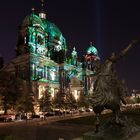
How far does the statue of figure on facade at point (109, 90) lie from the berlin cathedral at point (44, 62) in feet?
211

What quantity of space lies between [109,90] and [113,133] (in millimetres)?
2339

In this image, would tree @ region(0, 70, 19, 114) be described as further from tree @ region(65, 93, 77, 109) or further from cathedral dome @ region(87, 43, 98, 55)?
cathedral dome @ region(87, 43, 98, 55)

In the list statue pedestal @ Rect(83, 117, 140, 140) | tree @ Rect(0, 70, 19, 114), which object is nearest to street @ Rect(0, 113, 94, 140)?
statue pedestal @ Rect(83, 117, 140, 140)

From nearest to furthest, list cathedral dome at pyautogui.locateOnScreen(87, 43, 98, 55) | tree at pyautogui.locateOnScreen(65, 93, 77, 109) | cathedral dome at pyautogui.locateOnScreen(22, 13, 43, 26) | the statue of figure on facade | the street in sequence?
the statue of figure on facade → the street → tree at pyautogui.locateOnScreen(65, 93, 77, 109) → cathedral dome at pyautogui.locateOnScreen(22, 13, 43, 26) → cathedral dome at pyautogui.locateOnScreen(87, 43, 98, 55)

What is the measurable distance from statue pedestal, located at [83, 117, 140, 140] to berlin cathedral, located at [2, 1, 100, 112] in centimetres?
6436

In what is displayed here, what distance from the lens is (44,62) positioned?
96.7m

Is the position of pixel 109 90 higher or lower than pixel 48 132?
higher

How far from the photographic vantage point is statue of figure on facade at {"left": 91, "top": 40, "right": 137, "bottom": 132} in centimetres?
1509

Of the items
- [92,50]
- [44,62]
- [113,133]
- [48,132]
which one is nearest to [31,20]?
[44,62]

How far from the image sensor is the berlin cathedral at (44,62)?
9050 centimetres

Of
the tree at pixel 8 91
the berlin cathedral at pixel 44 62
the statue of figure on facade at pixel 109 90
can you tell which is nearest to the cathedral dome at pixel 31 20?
the berlin cathedral at pixel 44 62

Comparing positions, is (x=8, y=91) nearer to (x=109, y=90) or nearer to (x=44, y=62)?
(x=44, y=62)

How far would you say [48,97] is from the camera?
7631 centimetres

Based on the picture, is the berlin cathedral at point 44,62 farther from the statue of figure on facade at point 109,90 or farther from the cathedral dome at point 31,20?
the statue of figure on facade at point 109,90
